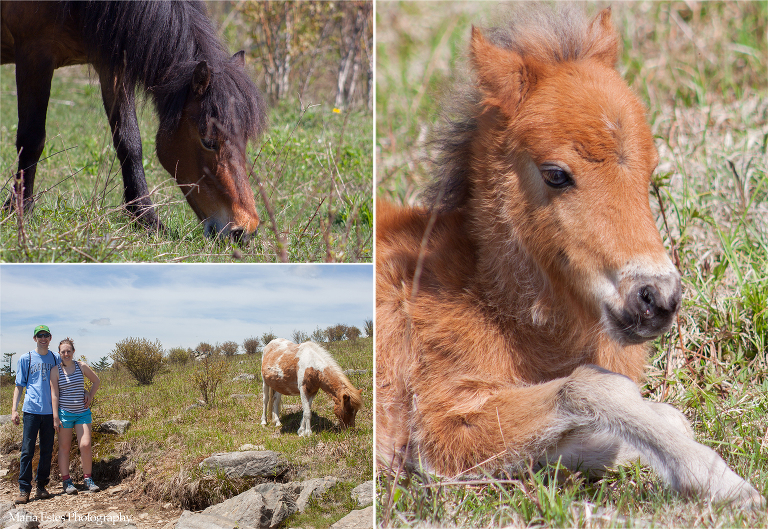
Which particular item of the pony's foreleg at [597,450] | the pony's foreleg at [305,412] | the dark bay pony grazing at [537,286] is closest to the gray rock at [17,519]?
the pony's foreleg at [305,412]

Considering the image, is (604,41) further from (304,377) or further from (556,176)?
Result: (304,377)

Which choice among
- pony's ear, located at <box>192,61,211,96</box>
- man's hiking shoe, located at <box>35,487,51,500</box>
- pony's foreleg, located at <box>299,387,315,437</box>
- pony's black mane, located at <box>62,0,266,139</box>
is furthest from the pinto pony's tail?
pony's ear, located at <box>192,61,211,96</box>

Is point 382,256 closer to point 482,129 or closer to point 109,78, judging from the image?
point 482,129

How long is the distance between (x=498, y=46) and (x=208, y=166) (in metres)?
1.93

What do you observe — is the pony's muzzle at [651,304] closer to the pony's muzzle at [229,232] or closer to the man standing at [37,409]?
the pony's muzzle at [229,232]

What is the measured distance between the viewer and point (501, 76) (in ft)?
9.82

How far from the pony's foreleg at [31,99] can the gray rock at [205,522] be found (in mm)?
2463

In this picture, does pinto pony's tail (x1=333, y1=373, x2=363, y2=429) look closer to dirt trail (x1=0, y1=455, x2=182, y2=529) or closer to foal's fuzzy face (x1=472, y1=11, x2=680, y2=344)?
A: dirt trail (x1=0, y1=455, x2=182, y2=529)

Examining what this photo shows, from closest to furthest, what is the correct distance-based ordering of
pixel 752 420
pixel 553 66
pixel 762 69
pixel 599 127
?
pixel 599 127, pixel 553 66, pixel 752 420, pixel 762 69

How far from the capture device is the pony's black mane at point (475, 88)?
312 centimetres

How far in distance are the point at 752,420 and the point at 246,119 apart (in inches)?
136

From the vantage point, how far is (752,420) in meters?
3.36

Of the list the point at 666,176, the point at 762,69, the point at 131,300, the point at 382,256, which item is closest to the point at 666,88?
the point at 762,69

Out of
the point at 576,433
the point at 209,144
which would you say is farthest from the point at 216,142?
the point at 576,433
